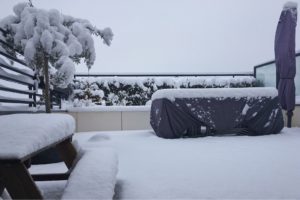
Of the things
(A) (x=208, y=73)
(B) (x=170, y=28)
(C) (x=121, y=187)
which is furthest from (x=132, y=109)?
(B) (x=170, y=28)

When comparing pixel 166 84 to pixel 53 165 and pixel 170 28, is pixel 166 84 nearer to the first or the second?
pixel 53 165

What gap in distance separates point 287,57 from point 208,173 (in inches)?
173

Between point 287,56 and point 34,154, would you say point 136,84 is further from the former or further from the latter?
point 34,154

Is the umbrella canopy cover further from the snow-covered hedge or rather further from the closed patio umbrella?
the snow-covered hedge

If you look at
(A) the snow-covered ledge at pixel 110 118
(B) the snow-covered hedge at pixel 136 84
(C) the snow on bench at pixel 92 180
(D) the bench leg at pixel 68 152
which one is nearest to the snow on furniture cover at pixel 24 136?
(C) the snow on bench at pixel 92 180

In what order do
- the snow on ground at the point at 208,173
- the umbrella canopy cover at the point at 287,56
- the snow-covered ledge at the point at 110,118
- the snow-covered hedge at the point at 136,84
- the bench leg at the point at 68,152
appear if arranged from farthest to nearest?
the snow-covered hedge at the point at 136,84 → the snow-covered ledge at the point at 110,118 → the umbrella canopy cover at the point at 287,56 → the bench leg at the point at 68,152 → the snow on ground at the point at 208,173

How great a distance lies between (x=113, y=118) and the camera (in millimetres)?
6641

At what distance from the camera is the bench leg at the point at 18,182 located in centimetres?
102

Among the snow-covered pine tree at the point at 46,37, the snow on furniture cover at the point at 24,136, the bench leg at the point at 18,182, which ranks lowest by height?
the bench leg at the point at 18,182

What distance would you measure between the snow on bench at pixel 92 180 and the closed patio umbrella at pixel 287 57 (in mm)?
5025

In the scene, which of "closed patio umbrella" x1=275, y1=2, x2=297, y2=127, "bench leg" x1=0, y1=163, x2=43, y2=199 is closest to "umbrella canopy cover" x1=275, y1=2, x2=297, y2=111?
"closed patio umbrella" x1=275, y1=2, x2=297, y2=127

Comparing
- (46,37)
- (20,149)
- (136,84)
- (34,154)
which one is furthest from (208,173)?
(136,84)

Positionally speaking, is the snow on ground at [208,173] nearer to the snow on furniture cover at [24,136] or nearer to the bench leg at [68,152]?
the bench leg at [68,152]

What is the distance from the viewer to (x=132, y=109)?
6660mm
